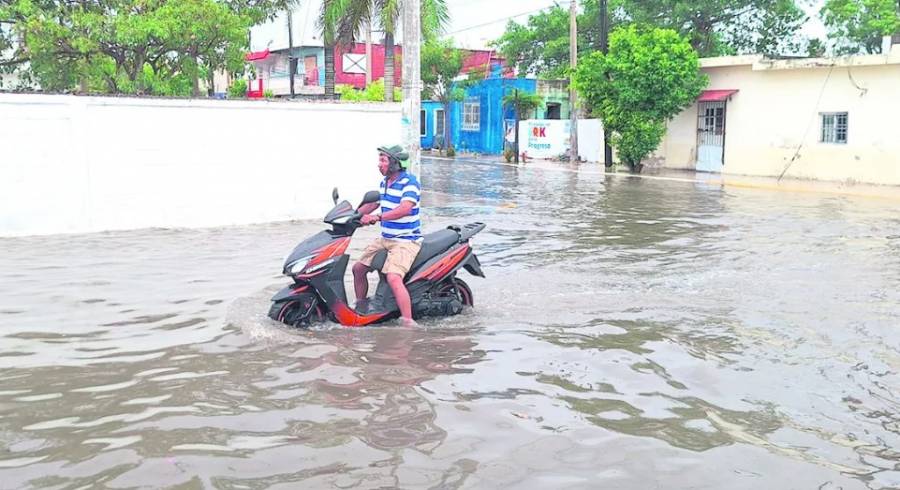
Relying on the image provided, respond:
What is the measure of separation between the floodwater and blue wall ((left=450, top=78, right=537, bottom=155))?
3241 cm

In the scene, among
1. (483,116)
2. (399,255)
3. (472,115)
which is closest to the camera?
(399,255)

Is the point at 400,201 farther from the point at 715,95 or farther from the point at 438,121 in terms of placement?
the point at 438,121

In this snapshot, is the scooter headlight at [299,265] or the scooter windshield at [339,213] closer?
the scooter headlight at [299,265]

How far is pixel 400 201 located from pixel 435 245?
1.80 feet

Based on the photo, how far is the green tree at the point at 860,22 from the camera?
119 feet

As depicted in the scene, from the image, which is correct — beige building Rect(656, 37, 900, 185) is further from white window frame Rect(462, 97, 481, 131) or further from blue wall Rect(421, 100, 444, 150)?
blue wall Rect(421, 100, 444, 150)

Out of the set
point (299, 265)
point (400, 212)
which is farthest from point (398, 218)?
point (299, 265)

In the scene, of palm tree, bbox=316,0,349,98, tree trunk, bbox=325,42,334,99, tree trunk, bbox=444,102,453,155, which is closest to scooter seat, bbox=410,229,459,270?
palm tree, bbox=316,0,349,98

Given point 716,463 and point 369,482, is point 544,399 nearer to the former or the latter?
point 716,463

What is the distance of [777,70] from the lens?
1085 inches

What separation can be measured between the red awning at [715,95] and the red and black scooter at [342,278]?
23.3 m

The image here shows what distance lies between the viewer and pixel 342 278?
7.27 m

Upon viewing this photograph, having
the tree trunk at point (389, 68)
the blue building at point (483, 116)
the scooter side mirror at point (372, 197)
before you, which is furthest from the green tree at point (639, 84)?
the scooter side mirror at point (372, 197)

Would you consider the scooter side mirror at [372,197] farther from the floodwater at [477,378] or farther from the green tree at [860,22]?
the green tree at [860,22]
